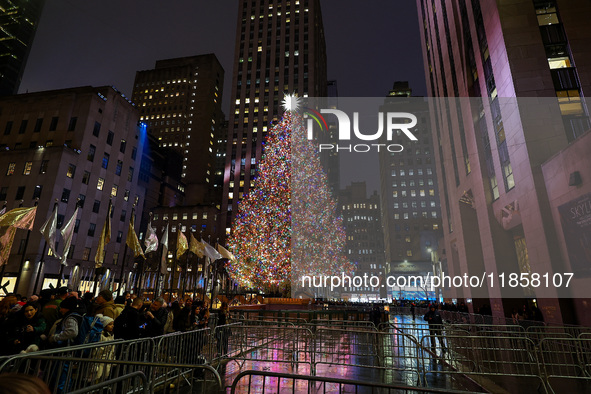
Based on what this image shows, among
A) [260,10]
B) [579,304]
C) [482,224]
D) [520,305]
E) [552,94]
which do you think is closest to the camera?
[579,304]

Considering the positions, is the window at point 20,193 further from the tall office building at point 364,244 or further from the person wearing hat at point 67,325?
the tall office building at point 364,244

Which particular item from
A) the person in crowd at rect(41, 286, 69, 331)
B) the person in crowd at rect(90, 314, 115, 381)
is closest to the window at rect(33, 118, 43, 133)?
the person in crowd at rect(41, 286, 69, 331)

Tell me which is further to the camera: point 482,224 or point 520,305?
point 482,224

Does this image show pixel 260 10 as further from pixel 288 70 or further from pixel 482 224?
pixel 482 224

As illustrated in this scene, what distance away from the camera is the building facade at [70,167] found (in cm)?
3994

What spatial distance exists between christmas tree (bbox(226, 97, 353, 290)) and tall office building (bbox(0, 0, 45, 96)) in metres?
107

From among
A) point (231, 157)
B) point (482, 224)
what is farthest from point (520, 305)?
point (231, 157)

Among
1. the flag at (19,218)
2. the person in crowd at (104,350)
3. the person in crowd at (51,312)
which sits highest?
the flag at (19,218)

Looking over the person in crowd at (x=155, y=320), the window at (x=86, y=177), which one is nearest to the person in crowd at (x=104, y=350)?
the person in crowd at (x=155, y=320)

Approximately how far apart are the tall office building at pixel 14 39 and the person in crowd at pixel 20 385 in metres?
135

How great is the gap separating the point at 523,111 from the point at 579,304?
12442mm

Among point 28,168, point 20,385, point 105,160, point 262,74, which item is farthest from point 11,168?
point 262,74

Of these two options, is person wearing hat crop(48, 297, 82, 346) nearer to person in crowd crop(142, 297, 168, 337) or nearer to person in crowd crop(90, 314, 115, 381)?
person in crowd crop(90, 314, 115, 381)

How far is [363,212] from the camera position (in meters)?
155
